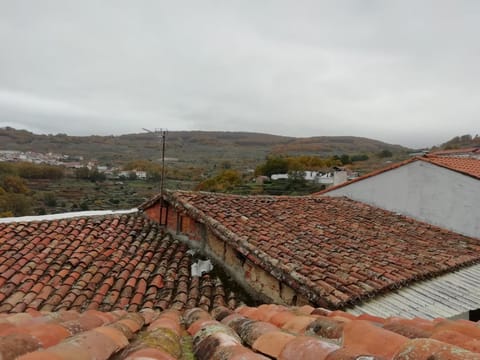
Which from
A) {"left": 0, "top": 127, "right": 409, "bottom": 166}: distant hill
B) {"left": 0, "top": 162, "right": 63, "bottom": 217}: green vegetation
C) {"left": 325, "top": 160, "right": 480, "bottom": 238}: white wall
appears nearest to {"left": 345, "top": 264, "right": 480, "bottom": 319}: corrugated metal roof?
{"left": 325, "top": 160, "right": 480, "bottom": 238}: white wall

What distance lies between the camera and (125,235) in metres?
7.89

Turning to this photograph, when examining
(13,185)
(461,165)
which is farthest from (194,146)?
(461,165)

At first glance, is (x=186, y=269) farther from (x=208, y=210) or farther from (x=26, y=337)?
(x=26, y=337)

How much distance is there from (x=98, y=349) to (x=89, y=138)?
7082cm

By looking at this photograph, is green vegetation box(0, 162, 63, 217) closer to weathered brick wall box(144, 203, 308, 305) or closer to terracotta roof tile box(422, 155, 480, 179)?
weathered brick wall box(144, 203, 308, 305)

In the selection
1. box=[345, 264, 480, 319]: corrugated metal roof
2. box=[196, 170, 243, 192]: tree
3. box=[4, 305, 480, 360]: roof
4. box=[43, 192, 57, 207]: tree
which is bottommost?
box=[43, 192, 57, 207]: tree

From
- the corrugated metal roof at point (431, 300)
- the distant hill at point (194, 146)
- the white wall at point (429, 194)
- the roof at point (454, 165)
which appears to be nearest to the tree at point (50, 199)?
the distant hill at point (194, 146)

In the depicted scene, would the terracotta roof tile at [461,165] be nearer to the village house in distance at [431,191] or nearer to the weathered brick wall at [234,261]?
the village house in distance at [431,191]

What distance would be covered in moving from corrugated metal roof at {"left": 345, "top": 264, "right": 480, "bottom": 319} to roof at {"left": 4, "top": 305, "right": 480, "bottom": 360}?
7.97 feet

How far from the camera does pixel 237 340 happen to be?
240 cm

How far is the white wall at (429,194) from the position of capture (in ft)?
32.4

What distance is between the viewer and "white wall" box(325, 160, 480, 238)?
9.87m

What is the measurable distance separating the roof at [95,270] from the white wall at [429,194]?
7.35 m

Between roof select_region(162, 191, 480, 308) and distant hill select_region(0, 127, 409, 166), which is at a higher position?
distant hill select_region(0, 127, 409, 166)
